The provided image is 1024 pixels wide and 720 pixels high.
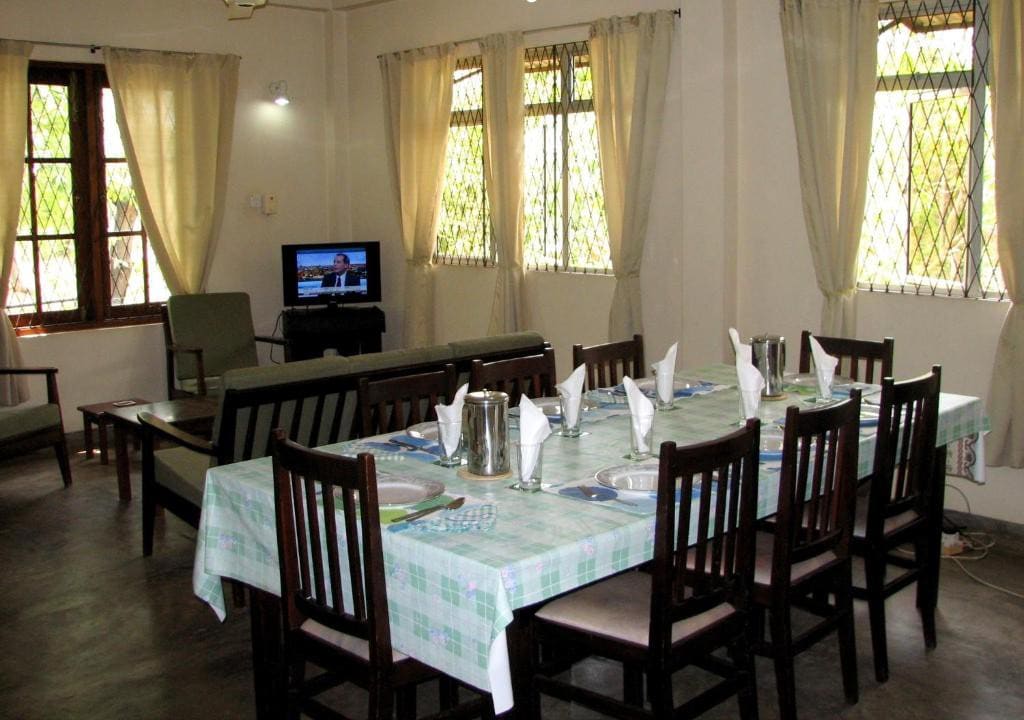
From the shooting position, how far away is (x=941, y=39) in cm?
459

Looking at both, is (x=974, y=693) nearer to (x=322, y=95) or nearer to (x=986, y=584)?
(x=986, y=584)

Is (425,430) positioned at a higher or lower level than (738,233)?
lower

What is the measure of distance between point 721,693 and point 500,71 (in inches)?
180

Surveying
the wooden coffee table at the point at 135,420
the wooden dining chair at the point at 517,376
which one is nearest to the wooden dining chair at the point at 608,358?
the wooden dining chair at the point at 517,376

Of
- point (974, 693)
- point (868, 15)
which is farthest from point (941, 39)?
point (974, 693)

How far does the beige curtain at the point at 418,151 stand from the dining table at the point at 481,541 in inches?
149

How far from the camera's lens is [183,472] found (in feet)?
13.8

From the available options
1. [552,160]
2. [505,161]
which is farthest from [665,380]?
[505,161]

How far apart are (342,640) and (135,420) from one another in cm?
273

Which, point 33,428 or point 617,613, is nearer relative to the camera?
point 617,613

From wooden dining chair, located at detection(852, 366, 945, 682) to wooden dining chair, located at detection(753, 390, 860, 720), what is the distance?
172 mm

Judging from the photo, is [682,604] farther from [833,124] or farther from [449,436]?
[833,124]

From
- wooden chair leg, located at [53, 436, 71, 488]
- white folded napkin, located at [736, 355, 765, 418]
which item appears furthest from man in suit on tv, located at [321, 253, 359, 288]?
white folded napkin, located at [736, 355, 765, 418]

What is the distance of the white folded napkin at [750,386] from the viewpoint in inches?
130
